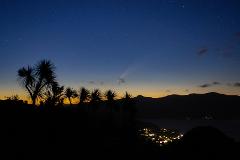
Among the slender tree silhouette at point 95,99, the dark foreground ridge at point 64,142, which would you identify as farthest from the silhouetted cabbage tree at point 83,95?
the dark foreground ridge at point 64,142

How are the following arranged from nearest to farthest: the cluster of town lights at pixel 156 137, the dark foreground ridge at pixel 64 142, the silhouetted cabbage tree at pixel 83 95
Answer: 1. the dark foreground ridge at pixel 64 142
2. the silhouetted cabbage tree at pixel 83 95
3. the cluster of town lights at pixel 156 137

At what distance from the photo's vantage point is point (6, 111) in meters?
25.9

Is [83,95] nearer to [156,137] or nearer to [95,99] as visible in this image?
[95,99]

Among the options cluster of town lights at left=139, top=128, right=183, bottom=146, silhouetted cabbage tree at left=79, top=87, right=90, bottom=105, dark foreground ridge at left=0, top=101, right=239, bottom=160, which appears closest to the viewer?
dark foreground ridge at left=0, top=101, right=239, bottom=160

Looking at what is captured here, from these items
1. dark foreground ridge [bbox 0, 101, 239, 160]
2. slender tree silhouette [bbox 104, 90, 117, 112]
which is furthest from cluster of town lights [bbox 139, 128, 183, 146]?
dark foreground ridge [bbox 0, 101, 239, 160]

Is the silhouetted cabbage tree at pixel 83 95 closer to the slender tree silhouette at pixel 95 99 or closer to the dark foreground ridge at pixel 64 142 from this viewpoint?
the slender tree silhouette at pixel 95 99

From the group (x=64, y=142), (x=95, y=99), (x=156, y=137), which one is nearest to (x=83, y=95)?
(x=95, y=99)

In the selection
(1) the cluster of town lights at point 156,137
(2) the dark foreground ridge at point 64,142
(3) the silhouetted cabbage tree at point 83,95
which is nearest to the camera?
(2) the dark foreground ridge at point 64,142

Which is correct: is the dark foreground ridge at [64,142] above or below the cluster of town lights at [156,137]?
above

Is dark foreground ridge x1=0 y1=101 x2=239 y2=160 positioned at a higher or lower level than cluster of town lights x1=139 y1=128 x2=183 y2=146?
higher

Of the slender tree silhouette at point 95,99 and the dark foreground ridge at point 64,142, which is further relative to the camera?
the slender tree silhouette at point 95,99

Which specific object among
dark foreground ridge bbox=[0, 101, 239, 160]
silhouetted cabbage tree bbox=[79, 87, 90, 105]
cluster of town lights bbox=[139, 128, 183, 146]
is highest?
silhouetted cabbage tree bbox=[79, 87, 90, 105]

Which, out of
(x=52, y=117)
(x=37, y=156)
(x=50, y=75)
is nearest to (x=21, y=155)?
(x=37, y=156)

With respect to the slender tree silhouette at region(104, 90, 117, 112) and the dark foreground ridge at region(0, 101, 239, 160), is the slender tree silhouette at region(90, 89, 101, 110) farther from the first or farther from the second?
the dark foreground ridge at region(0, 101, 239, 160)
